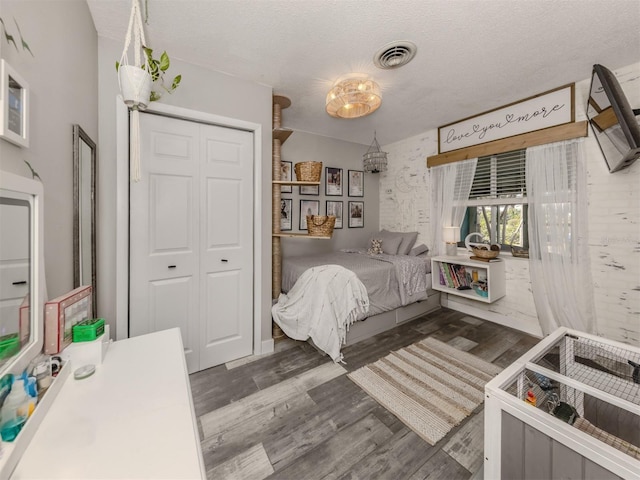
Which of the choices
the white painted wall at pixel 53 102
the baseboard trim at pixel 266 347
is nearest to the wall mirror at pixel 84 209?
the white painted wall at pixel 53 102

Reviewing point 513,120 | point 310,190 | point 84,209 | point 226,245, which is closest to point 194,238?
point 226,245

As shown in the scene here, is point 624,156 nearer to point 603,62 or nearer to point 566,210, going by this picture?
point 566,210

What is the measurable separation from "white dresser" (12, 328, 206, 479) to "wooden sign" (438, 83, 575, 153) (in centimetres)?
363

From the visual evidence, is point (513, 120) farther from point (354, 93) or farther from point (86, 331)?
point (86, 331)

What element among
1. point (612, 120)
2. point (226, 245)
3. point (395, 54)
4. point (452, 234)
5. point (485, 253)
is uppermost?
point (395, 54)

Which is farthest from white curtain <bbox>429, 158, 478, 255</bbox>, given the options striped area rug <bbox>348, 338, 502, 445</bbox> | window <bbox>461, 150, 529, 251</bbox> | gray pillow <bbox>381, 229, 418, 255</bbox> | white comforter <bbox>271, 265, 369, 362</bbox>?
white comforter <bbox>271, 265, 369, 362</bbox>

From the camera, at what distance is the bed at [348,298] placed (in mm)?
2312

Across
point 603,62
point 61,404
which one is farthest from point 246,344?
point 603,62

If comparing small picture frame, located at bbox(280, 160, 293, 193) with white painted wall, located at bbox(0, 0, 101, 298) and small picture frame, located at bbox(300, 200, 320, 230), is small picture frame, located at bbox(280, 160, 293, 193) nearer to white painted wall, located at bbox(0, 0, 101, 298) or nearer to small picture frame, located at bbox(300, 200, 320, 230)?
small picture frame, located at bbox(300, 200, 320, 230)

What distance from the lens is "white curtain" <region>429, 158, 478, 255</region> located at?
10.7 ft

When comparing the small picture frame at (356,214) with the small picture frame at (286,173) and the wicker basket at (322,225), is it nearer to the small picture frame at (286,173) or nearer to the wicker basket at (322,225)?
the small picture frame at (286,173)

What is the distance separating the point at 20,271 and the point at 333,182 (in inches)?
142

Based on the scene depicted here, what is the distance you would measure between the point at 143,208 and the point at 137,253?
0.34 m

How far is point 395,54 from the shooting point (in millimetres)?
1922
